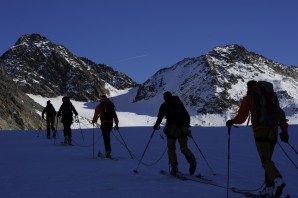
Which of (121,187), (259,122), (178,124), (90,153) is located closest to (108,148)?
(90,153)

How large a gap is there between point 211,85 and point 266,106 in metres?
176

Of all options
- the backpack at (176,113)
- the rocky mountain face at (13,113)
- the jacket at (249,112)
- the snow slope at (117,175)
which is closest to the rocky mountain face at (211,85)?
the rocky mountain face at (13,113)

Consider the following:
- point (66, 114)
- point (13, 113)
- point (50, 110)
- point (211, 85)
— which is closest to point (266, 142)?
point (66, 114)

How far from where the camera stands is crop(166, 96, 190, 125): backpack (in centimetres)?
1034

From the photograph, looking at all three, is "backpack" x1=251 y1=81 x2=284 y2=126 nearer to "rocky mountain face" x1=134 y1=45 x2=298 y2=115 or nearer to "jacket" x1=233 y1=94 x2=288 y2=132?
"jacket" x1=233 y1=94 x2=288 y2=132

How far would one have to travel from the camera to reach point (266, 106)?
7.58 metres

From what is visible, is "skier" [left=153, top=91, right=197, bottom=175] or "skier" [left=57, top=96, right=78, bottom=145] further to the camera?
"skier" [left=57, top=96, right=78, bottom=145]

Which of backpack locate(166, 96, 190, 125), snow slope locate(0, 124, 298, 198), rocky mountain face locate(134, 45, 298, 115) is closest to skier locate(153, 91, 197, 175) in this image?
backpack locate(166, 96, 190, 125)

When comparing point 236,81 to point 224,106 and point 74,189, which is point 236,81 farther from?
point 74,189

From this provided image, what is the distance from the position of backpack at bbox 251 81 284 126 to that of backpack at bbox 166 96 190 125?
9.54 feet

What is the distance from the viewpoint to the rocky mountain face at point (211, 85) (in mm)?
171375

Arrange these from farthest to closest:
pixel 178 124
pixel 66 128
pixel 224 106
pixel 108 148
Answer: pixel 224 106
pixel 66 128
pixel 108 148
pixel 178 124

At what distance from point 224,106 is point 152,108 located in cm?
2727

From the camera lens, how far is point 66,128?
63.1 ft
